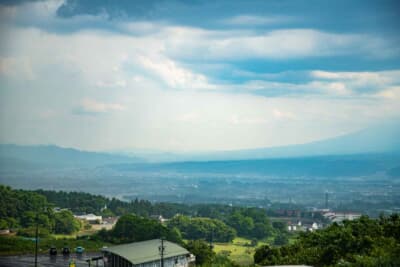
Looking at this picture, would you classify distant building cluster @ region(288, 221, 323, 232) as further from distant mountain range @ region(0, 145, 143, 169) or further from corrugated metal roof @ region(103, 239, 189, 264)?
distant mountain range @ region(0, 145, 143, 169)

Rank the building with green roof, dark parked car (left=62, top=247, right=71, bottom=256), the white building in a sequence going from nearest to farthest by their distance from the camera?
1. the building with green roof
2. dark parked car (left=62, top=247, right=71, bottom=256)
3. the white building

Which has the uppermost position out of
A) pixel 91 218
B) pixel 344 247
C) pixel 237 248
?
pixel 344 247

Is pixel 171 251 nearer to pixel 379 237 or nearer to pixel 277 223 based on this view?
pixel 379 237

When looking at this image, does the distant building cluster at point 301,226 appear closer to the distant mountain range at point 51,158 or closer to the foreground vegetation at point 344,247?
the foreground vegetation at point 344,247

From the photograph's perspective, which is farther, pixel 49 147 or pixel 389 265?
pixel 49 147

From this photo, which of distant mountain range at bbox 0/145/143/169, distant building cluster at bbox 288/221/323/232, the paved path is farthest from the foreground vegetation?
distant mountain range at bbox 0/145/143/169

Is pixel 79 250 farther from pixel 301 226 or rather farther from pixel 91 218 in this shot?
pixel 301 226

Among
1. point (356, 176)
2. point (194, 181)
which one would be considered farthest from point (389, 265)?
point (194, 181)

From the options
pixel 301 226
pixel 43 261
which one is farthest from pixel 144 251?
pixel 301 226
